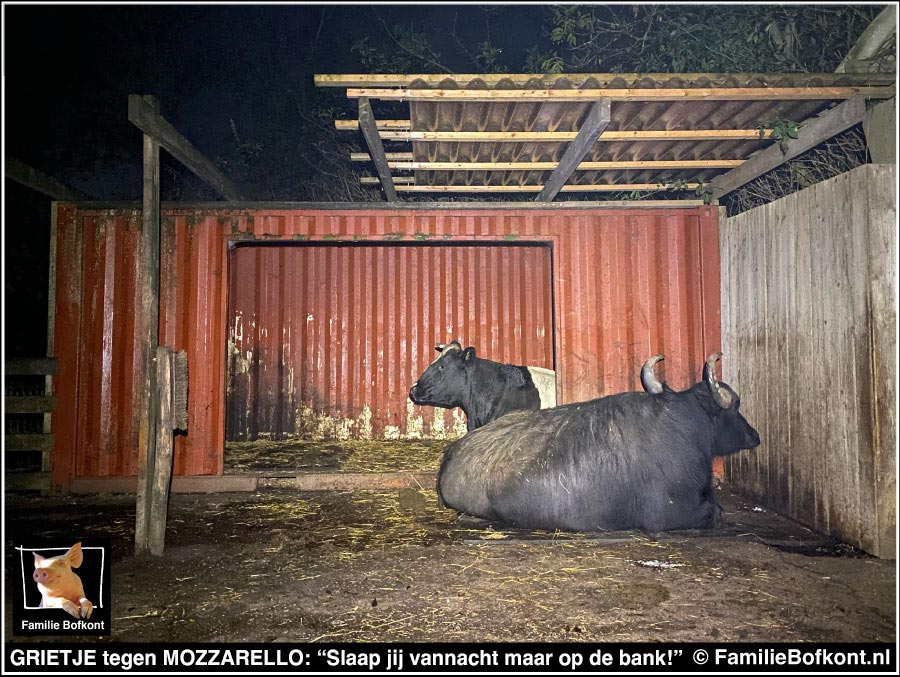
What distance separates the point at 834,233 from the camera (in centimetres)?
502

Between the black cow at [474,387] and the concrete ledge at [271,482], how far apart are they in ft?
4.29

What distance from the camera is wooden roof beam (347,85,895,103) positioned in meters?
4.71

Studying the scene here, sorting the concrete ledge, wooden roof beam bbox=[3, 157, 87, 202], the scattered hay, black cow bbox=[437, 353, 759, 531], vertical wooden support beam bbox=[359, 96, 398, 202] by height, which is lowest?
the concrete ledge

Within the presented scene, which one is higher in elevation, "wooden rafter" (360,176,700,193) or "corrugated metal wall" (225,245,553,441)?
"wooden rafter" (360,176,700,193)

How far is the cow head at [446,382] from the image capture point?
8.20m

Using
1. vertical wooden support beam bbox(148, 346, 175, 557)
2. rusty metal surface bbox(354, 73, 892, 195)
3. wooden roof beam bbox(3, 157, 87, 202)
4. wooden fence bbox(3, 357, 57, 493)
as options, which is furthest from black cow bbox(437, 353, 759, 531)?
wooden roof beam bbox(3, 157, 87, 202)

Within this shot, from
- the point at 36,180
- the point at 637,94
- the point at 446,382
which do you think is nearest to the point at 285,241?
the point at 36,180

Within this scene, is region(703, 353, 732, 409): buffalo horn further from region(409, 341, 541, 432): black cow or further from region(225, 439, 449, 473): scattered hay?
region(225, 439, 449, 473): scattered hay

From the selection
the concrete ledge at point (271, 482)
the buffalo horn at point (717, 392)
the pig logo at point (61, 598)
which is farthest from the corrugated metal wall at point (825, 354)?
the pig logo at point (61, 598)

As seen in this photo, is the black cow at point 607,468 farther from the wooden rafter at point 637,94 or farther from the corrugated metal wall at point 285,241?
the wooden rafter at point 637,94

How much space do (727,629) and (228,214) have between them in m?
6.80

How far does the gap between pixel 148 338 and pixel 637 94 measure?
4641 mm

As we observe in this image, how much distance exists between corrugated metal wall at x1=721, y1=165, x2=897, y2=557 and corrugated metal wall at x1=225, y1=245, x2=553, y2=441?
15.5 ft

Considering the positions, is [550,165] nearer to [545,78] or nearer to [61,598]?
[545,78]
